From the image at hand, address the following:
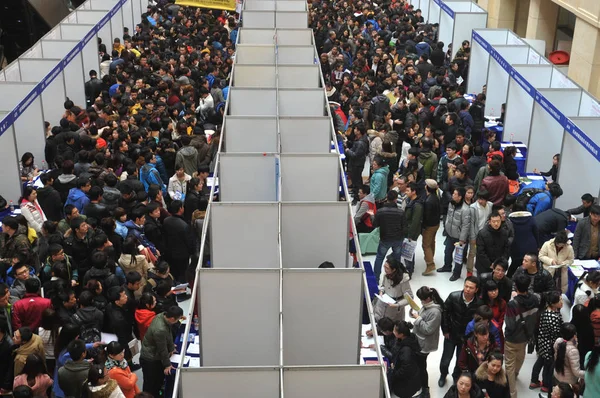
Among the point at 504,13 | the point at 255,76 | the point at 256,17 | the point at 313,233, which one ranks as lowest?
the point at 313,233

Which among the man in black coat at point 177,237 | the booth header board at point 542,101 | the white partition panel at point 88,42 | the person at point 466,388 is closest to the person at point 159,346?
the man in black coat at point 177,237

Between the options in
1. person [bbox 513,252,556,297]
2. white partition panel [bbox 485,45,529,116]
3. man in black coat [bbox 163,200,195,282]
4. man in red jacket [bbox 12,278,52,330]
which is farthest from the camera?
white partition panel [bbox 485,45,529,116]

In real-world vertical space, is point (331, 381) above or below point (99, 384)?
above

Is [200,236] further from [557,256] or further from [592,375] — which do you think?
[592,375]

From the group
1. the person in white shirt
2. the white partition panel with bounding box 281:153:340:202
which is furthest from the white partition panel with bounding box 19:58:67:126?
the person in white shirt

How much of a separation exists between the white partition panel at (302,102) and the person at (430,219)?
9.85ft

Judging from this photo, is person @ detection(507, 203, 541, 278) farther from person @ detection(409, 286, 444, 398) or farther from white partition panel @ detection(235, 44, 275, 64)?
white partition panel @ detection(235, 44, 275, 64)

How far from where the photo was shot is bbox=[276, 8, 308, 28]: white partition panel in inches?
742

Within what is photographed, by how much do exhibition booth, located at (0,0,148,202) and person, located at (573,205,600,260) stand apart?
25.9 ft

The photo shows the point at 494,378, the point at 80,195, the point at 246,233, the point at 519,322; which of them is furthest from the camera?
the point at 80,195

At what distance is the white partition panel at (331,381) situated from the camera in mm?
6070

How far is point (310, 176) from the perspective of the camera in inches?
403

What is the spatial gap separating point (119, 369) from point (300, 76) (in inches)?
341

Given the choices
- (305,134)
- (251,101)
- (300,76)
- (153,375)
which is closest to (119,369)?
(153,375)
